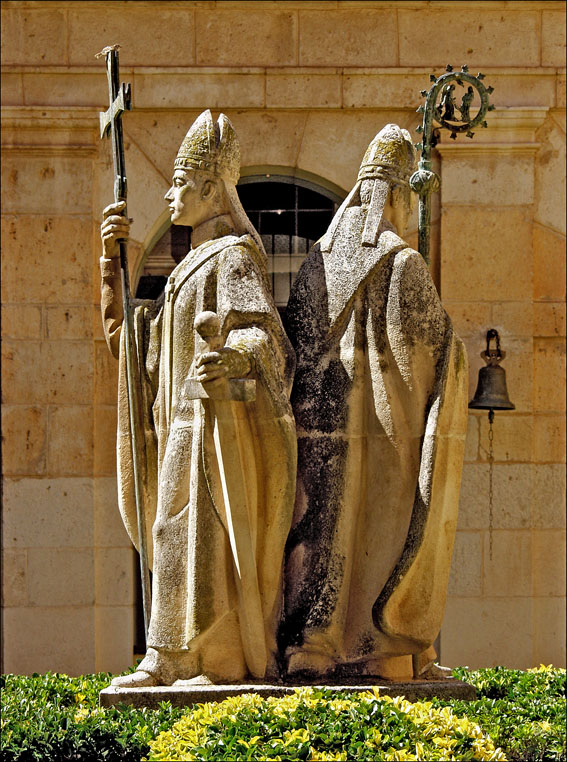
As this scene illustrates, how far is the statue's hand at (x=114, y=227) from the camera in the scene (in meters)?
9.06

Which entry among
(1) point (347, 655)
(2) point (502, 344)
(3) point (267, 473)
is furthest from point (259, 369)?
(2) point (502, 344)

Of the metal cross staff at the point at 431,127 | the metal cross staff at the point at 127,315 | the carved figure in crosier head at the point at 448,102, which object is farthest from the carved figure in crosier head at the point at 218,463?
A: the carved figure in crosier head at the point at 448,102

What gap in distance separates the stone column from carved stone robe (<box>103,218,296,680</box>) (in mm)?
5659

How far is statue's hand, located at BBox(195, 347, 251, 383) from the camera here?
26.9 feet

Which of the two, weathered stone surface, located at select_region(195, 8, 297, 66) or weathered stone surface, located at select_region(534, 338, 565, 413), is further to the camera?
weathered stone surface, located at select_region(195, 8, 297, 66)

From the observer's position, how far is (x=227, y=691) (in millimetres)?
8438

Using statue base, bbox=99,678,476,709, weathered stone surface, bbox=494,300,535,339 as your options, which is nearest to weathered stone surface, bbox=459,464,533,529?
weathered stone surface, bbox=494,300,535,339

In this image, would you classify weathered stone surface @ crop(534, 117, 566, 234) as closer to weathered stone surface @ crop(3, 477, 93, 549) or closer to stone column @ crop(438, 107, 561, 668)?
stone column @ crop(438, 107, 561, 668)

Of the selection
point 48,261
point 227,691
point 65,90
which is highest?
point 65,90

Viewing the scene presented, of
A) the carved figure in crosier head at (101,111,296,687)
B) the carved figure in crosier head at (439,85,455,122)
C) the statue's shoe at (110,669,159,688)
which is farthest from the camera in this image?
the carved figure in crosier head at (439,85,455,122)

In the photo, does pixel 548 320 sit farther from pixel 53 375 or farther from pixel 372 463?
pixel 372 463

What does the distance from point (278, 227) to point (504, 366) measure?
6.41 feet

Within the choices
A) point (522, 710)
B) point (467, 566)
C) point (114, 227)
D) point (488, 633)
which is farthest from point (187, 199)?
point (488, 633)

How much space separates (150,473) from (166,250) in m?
5.85
